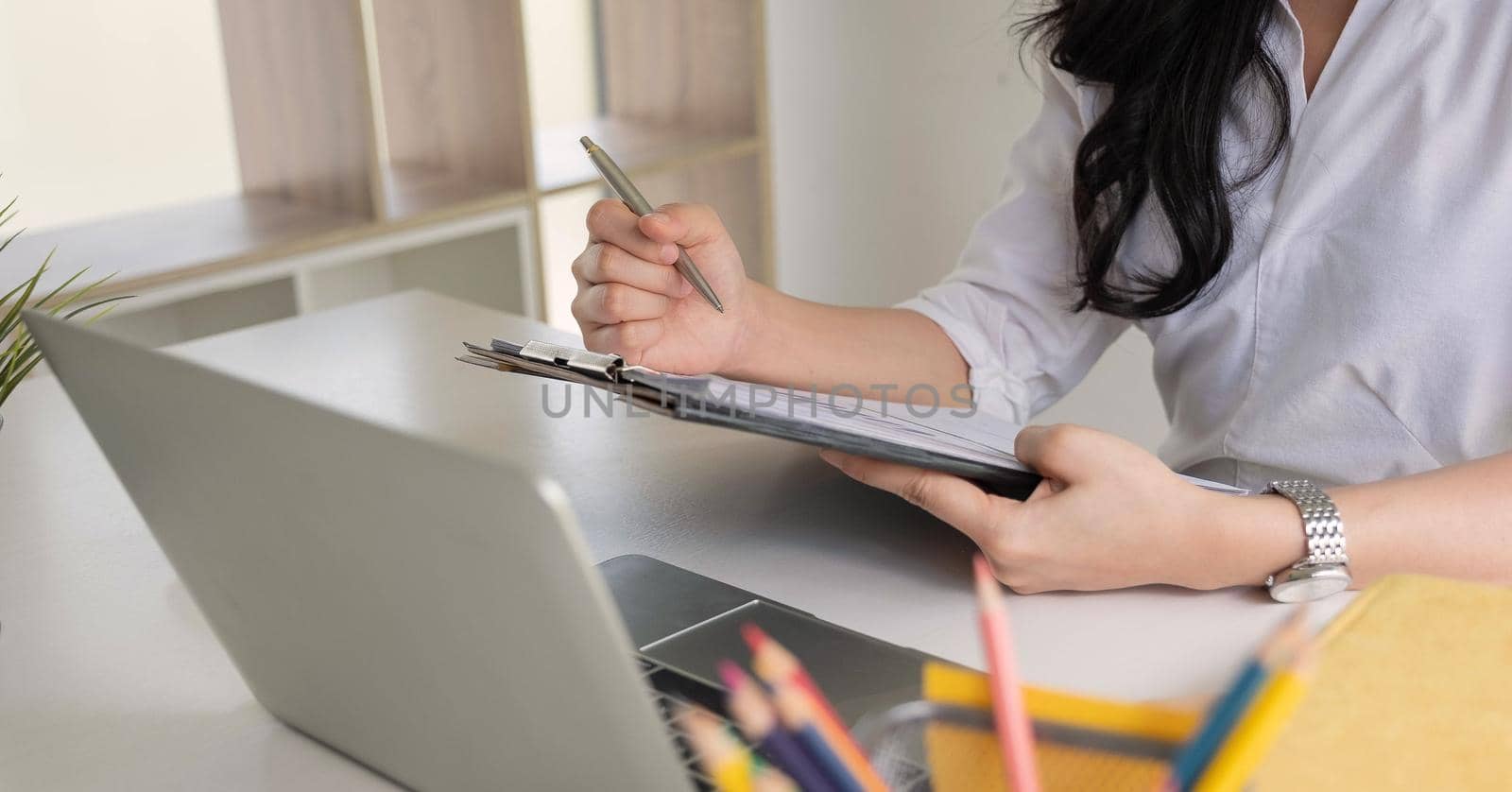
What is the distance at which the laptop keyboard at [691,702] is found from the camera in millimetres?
545

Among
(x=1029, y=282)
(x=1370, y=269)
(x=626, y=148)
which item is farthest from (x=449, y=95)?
(x=1370, y=269)

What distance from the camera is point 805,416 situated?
2.35ft

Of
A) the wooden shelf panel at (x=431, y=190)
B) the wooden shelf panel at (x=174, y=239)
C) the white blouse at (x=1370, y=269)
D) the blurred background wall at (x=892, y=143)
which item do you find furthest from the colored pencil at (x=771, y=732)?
the blurred background wall at (x=892, y=143)

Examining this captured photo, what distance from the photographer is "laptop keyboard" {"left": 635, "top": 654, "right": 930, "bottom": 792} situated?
545 millimetres

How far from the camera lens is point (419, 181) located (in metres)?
2.55

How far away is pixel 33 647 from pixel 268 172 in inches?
69.2

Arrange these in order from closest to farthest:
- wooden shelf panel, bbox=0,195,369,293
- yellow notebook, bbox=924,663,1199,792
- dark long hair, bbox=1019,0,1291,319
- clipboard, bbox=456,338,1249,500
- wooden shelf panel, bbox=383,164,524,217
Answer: yellow notebook, bbox=924,663,1199,792
clipboard, bbox=456,338,1249,500
dark long hair, bbox=1019,0,1291,319
wooden shelf panel, bbox=0,195,369,293
wooden shelf panel, bbox=383,164,524,217

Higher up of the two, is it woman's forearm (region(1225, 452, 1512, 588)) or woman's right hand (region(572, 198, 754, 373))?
woman's right hand (region(572, 198, 754, 373))

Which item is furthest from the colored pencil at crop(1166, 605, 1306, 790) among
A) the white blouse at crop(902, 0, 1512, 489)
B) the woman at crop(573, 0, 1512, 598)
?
the white blouse at crop(902, 0, 1512, 489)

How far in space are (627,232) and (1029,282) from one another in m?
0.42

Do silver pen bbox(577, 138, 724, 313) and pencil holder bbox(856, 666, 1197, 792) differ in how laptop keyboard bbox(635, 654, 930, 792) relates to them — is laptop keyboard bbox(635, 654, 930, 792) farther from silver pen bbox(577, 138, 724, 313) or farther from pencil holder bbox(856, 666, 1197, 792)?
silver pen bbox(577, 138, 724, 313)

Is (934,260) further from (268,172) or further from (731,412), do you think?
(731,412)

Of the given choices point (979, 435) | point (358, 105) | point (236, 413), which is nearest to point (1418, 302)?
point (979, 435)

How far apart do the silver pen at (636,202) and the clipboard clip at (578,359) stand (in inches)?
9.2
